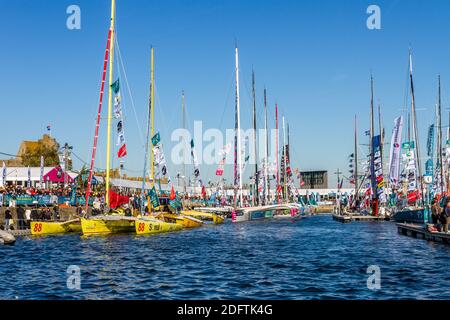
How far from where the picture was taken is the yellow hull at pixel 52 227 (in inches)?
1652

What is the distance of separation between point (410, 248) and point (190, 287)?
1844 cm

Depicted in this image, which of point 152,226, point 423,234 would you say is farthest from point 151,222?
point 423,234

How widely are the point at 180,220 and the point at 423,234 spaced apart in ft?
72.6

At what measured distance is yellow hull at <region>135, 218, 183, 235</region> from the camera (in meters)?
42.4

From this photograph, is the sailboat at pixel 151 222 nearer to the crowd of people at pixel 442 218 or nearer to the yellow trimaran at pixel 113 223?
the yellow trimaran at pixel 113 223

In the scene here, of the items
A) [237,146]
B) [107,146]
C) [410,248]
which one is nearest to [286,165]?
[237,146]

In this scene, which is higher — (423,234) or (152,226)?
(152,226)

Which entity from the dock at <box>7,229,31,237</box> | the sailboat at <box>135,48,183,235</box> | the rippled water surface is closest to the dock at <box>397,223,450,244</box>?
the rippled water surface

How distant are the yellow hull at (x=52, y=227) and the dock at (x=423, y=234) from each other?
85.6 feet

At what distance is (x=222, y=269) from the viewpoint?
76.2ft

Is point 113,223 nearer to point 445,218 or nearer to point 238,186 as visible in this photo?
point 445,218

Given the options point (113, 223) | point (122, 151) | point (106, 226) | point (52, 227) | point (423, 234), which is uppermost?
point (122, 151)

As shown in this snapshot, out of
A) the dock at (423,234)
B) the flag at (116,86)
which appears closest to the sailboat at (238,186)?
the dock at (423,234)
